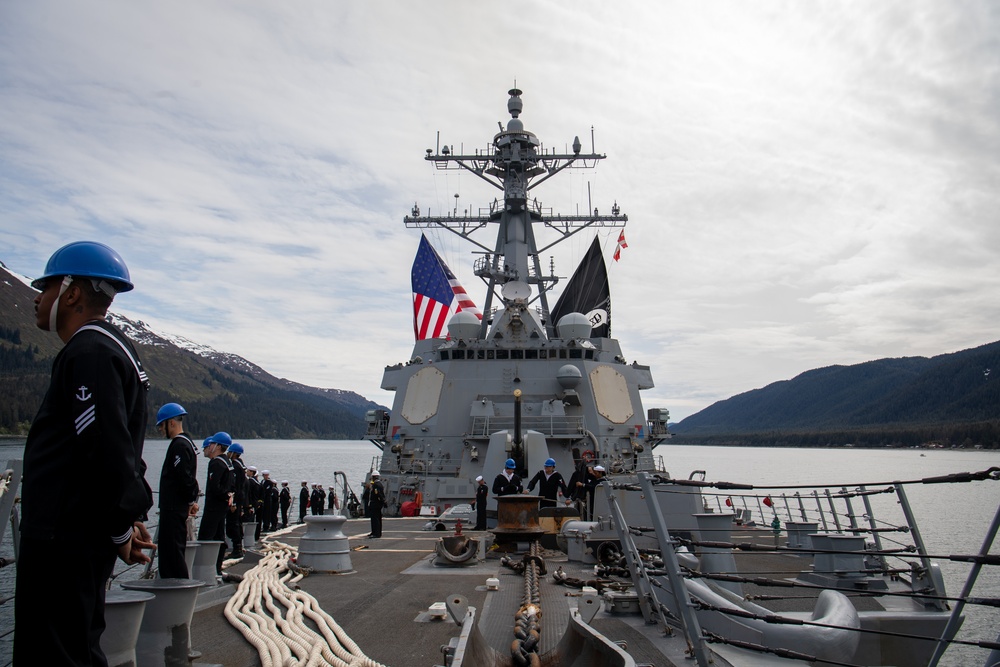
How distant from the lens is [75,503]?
192 centimetres

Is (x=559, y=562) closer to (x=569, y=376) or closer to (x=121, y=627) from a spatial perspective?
(x=121, y=627)

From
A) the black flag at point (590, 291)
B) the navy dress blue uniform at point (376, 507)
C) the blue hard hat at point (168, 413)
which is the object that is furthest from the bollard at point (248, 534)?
the black flag at point (590, 291)

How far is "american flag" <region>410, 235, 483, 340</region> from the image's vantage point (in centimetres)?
2170

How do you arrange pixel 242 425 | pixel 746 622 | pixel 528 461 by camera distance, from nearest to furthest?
1. pixel 746 622
2. pixel 528 461
3. pixel 242 425

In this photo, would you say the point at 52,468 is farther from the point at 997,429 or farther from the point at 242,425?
the point at 242,425

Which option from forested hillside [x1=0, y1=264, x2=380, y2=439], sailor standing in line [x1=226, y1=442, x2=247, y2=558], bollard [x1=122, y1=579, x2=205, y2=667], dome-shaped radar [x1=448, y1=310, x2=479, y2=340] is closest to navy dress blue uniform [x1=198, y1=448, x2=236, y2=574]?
sailor standing in line [x1=226, y1=442, x2=247, y2=558]

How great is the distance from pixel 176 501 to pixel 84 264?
103 inches

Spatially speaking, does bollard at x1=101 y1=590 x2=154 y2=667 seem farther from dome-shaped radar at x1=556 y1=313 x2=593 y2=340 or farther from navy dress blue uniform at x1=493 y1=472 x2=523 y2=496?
dome-shaped radar at x1=556 y1=313 x2=593 y2=340

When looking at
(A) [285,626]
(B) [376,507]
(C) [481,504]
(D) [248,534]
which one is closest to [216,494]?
(A) [285,626]

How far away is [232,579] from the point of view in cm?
597

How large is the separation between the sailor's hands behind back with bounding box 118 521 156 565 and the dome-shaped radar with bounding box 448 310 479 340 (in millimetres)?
14949

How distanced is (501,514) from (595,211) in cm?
1765

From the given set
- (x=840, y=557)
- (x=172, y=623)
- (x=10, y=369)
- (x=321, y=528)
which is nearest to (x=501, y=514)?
(x=321, y=528)

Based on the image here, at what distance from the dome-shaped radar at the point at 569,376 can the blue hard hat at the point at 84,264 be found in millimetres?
13338
